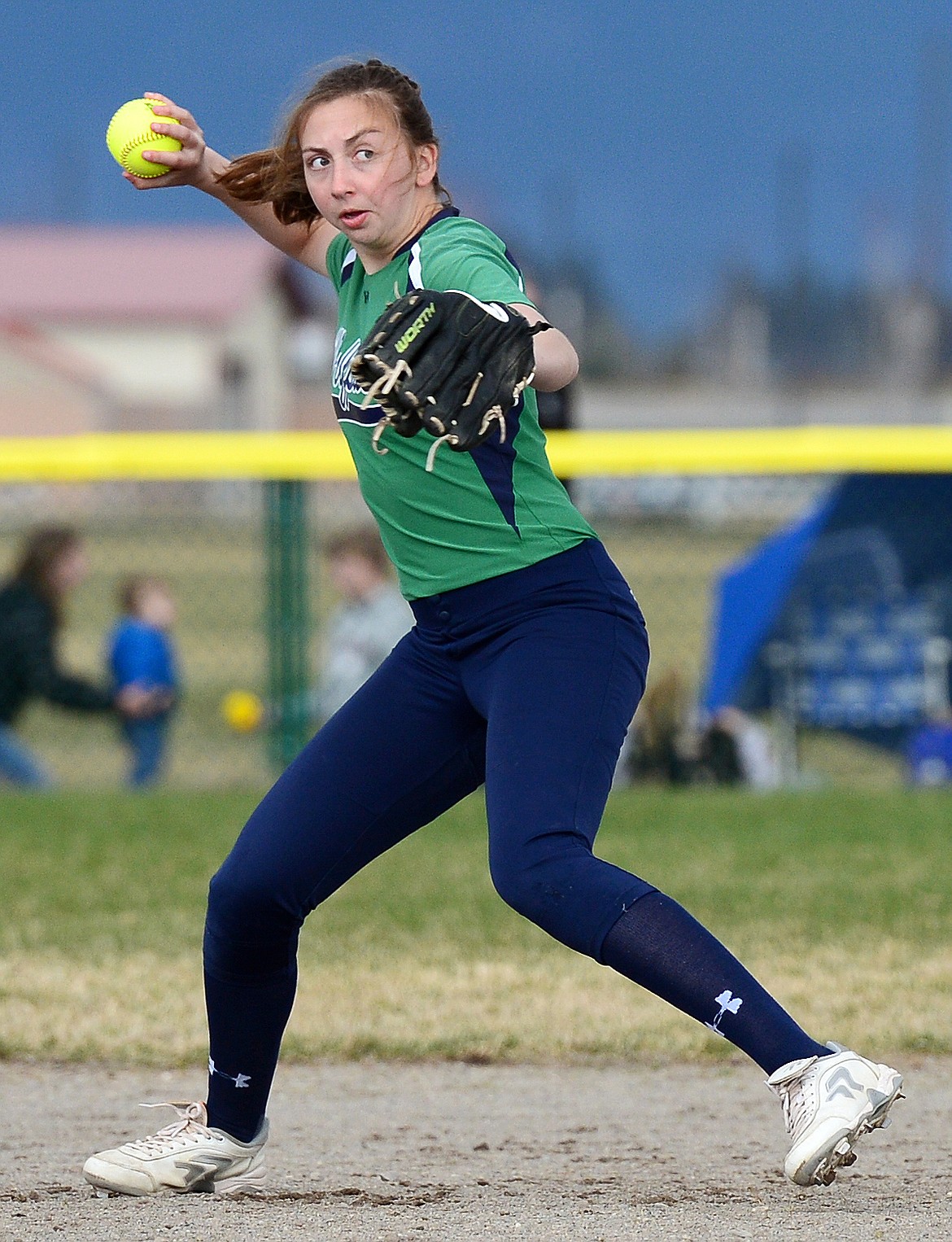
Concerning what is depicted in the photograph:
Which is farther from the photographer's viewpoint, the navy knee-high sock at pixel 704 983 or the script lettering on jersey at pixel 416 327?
the navy knee-high sock at pixel 704 983

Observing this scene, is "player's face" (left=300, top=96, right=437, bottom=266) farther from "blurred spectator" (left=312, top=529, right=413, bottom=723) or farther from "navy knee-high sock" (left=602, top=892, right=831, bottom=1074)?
"blurred spectator" (left=312, top=529, right=413, bottom=723)

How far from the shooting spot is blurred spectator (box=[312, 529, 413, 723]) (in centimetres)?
902

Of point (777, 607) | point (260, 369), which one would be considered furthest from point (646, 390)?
point (777, 607)

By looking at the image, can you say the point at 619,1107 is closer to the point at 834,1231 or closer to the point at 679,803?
the point at 834,1231

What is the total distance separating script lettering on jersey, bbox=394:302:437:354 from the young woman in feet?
0.55

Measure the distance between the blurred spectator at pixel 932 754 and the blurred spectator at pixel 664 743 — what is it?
1.19 meters

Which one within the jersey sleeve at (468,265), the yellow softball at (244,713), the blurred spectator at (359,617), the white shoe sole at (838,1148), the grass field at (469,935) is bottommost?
the grass field at (469,935)

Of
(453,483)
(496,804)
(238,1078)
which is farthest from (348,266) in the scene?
(238,1078)

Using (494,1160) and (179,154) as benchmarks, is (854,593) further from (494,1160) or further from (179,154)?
(179,154)

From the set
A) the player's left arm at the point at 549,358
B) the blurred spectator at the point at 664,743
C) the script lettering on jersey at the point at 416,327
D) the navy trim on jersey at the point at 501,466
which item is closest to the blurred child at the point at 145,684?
the blurred spectator at the point at 664,743

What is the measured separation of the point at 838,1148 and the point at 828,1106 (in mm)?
72

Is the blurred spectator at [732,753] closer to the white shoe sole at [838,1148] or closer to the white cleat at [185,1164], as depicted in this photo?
the white cleat at [185,1164]

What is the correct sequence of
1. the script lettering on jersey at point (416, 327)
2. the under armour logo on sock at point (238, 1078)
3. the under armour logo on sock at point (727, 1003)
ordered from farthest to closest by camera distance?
the under armour logo on sock at point (238, 1078)
the under armour logo on sock at point (727, 1003)
the script lettering on jersey at point (416, 327)

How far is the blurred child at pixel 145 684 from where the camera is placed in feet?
30.9
